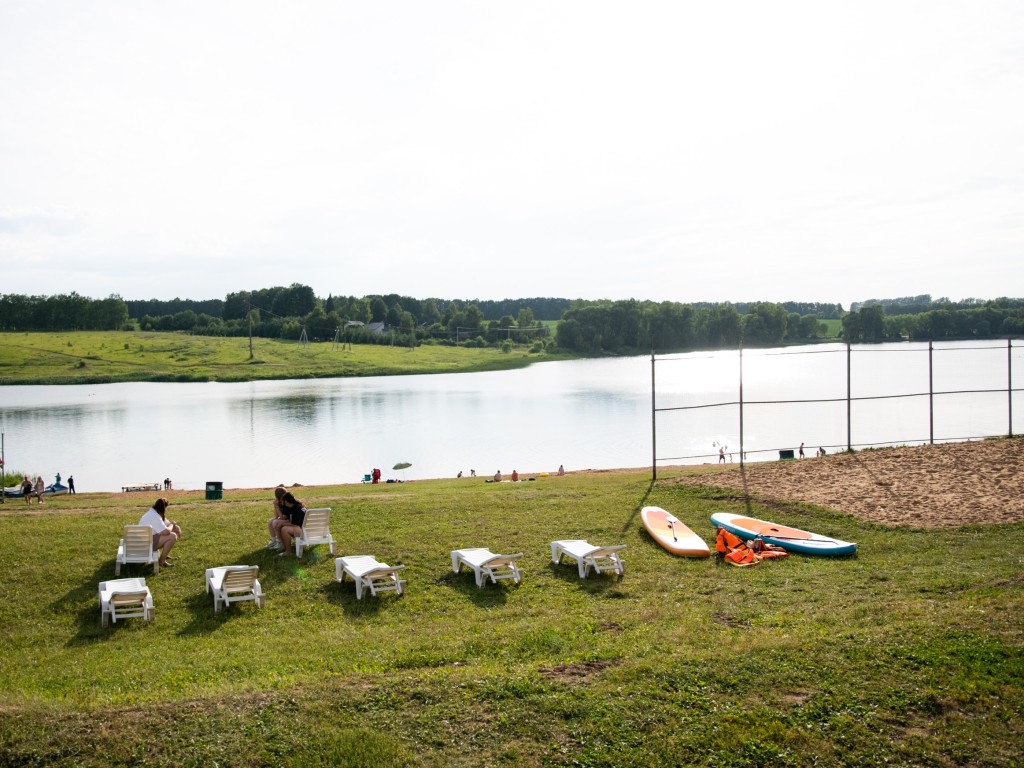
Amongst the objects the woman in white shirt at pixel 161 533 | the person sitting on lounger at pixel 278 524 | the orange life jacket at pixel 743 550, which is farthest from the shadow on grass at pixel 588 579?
the woman in white shirt at pixel 161 533

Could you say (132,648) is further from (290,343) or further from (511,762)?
(290,343)

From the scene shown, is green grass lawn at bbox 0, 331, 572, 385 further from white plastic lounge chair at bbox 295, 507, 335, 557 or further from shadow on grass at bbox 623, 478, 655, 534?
white plastic lounge chair at bbox 295, 507, 335, 557

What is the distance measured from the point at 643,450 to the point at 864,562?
33781 mm

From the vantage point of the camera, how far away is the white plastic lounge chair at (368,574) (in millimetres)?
11711

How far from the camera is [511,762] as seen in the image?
6.30 m

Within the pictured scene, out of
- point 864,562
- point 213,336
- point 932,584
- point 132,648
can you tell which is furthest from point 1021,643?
point 213,336

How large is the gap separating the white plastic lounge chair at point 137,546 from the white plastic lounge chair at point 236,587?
6.44 feet

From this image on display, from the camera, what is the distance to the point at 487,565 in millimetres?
12180

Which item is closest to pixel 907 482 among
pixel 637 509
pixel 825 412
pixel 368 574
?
pixel 637 509

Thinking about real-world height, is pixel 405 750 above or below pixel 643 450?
above

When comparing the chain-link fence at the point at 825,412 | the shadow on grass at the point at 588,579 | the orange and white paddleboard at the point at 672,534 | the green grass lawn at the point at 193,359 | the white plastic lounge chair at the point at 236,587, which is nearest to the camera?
the white plastic lounge chair at the point at 236,587

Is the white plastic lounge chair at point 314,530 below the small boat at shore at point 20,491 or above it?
above

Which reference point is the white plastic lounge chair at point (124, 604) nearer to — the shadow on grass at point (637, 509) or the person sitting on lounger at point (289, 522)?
the person sitting on lounger at point (289, 522)

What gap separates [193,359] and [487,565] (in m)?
121
